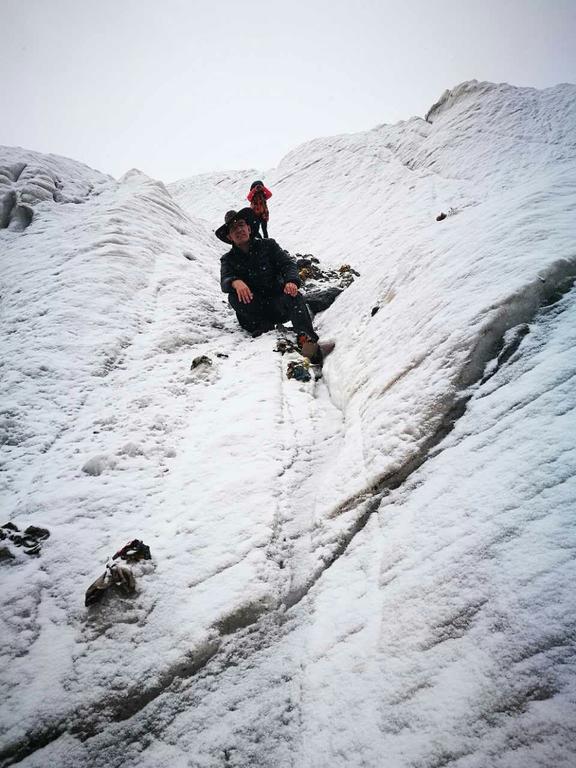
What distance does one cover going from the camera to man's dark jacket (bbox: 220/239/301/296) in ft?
17.4

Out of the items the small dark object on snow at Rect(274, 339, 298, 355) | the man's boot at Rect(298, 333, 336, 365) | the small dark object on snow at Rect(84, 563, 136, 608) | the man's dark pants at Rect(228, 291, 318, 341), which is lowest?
the small dark object on snow at Rect(84, 563, 136, 608)

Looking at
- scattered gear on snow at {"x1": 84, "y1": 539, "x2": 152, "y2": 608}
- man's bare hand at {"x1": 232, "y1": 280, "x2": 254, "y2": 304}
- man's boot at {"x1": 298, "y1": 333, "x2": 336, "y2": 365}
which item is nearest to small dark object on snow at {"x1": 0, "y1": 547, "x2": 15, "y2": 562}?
scattered gear on snow at {"x1": 84, "y1": 539, "x2": 152, "y2": 608}

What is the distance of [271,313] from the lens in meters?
5.52

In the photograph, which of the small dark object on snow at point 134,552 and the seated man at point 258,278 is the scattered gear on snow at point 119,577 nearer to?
the small dark object on snow at point 134,552

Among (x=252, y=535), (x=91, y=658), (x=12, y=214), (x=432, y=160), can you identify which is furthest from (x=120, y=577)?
(x=432, y=160)

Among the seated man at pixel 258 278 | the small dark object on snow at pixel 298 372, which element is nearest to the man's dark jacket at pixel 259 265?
the seated man at pixel 258 278

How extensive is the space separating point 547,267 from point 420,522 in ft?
6.10

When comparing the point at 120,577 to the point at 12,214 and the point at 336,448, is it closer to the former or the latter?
the point at 336,448

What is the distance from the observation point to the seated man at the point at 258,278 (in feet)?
16.5

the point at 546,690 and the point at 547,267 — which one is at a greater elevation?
the point at 547,267

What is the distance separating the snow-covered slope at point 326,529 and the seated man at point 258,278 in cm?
73

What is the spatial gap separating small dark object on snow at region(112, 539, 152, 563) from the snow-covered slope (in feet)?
0.35

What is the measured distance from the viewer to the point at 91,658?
5.89ft

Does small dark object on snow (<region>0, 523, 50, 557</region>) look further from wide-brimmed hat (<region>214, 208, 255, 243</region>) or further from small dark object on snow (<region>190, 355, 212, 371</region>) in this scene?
wide-brimmed hat (<region>214, 208, 255, 243</region>)
